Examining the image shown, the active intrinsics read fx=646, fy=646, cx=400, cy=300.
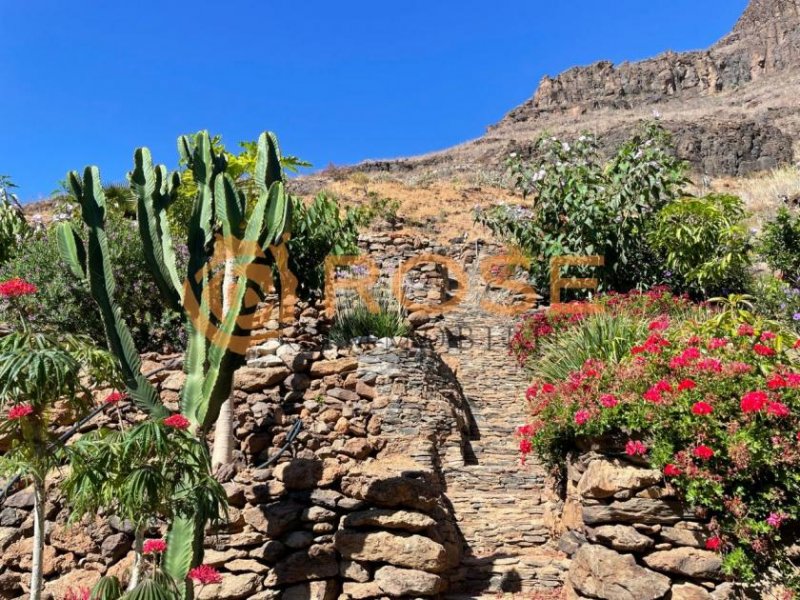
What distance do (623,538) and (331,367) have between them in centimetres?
355

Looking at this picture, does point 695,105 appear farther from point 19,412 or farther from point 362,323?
Answer: point 19,412

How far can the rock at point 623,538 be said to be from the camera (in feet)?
15.5

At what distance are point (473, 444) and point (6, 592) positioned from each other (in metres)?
4.77

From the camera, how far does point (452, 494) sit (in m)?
6.62

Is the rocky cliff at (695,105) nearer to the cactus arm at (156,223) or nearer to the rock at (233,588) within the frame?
the cactus arm at (156,223)

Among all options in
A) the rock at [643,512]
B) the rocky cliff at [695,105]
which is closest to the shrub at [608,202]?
the rock at [643,512]

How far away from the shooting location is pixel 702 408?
4.57 meters

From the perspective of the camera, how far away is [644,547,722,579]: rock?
176 inches

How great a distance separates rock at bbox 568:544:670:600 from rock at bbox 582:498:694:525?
0.24 metres

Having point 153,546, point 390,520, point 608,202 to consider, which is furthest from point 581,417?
point 608,202

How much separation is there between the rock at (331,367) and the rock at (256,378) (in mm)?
379

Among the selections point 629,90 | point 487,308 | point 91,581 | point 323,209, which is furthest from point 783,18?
point 91,581

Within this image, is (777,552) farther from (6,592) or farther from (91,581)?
(6,592)

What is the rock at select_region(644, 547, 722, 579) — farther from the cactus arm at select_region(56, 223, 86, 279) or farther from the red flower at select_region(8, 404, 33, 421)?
the cactus arm at select_region(56, 223, 86, 279)
